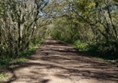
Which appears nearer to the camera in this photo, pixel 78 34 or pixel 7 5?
pixel 7 5

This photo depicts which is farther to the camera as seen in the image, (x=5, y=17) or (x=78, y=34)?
(x=78, y=34)

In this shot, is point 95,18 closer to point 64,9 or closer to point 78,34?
point 64,9

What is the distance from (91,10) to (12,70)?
48.8 feet

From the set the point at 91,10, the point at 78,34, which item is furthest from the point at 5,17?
the point at 78,34

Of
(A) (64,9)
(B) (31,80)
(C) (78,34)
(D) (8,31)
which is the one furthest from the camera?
(C) (78,34)

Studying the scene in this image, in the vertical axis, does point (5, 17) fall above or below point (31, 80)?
above

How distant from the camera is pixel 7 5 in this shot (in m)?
26.1

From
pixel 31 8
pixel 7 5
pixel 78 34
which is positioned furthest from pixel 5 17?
pixel 78 34

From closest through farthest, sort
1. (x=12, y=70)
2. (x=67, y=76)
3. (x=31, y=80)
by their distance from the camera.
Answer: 1. (x=31, y=80)
2. (x=67, y=76)
3. (x=12, y=70)

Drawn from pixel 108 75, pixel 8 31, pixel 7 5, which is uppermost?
pixel 7 5

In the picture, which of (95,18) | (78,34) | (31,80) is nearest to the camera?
(31,80)

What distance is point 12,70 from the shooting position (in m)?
15.0

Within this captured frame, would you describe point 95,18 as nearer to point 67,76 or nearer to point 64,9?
point 64,9

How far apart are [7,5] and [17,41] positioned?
13.9 ft
